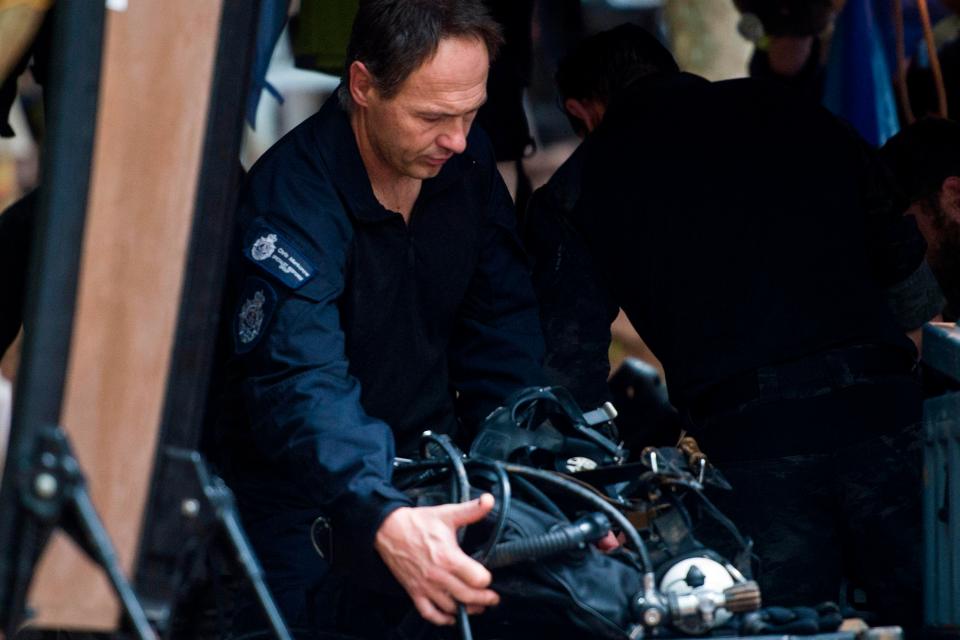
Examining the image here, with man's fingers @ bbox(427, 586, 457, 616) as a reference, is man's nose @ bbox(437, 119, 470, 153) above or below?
above

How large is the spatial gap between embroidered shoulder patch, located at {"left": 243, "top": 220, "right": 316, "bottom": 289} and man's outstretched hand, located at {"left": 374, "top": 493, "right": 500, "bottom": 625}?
1.53 feet

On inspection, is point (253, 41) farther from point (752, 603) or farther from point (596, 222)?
point (596, 222)

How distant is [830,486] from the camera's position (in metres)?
3.23

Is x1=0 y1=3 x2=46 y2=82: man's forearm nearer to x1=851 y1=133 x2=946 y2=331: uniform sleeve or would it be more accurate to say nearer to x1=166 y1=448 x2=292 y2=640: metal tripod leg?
x1=166 y1=448 x2=292 y2=640: metal tripod leg

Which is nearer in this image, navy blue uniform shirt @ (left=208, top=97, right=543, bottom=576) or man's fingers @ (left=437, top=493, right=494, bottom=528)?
man's fingers @ (left=437, top=493, right=494, bottom=528)

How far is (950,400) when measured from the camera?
2.55 m

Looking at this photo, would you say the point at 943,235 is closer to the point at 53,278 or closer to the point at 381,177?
the point at 381,177

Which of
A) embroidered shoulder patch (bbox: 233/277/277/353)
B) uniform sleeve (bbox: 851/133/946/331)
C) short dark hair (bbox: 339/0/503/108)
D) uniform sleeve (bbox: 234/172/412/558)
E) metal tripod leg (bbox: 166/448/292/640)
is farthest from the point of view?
uniform sleeve (bbox: 851/133/946/331)

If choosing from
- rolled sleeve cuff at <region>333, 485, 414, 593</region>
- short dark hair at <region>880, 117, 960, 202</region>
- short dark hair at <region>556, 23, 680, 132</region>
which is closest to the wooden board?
rolled sleeve cuff at <region>333, 485, 414, 593</region>

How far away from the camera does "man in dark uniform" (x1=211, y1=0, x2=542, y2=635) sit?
2.40m

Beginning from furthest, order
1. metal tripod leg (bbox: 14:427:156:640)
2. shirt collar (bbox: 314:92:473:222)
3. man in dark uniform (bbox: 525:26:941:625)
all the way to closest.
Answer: man in dark uniform (bbox: 525:26:941:625)
shirt collar (bbox: 314:92:473:222)
metal tripod leg (bbox: 14:427:156:640)

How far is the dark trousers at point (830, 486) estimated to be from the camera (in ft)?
10.5

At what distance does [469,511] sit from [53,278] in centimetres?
80

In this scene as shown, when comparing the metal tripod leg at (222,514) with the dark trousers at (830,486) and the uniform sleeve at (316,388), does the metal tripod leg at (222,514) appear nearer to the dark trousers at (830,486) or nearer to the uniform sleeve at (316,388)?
the uniform sleeve at (316,388)
